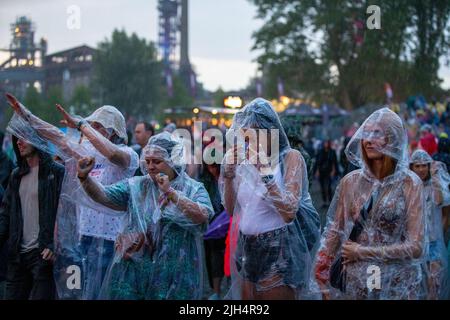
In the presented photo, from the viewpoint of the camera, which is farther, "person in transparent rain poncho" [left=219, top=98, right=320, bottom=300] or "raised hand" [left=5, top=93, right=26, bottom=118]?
"raised hand" [left=5, top=93, right=26, bottom=118]

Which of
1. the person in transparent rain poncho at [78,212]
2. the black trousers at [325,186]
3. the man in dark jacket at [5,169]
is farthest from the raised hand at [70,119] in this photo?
the black trousers at [325,186]

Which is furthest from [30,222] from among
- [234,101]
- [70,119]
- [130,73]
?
[130,73]

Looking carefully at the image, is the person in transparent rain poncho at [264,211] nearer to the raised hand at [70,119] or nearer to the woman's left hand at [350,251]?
the woman's left hand at [350,251]

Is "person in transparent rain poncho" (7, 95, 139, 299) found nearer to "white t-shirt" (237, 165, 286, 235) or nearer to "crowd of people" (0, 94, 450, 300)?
"crowd of people" (0, 94, 450, 300)

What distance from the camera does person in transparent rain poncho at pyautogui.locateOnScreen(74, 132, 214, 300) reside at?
4164 millimetres

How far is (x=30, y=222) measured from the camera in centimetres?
501

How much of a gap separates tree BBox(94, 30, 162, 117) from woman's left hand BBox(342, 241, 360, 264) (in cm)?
4667

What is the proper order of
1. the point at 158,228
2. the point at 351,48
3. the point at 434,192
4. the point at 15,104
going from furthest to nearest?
1. the point at 351,48
2. the point at 434,192
3. the point at 15,104
4. the point at 158,228

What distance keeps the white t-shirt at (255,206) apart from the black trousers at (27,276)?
1.55 metres

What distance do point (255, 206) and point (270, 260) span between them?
310mm

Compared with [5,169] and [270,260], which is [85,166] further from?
[5,169]

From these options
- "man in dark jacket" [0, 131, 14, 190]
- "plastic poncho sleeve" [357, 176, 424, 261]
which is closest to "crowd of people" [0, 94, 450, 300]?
"plastic poncho sleeve" [357, 176, 424, 261]
